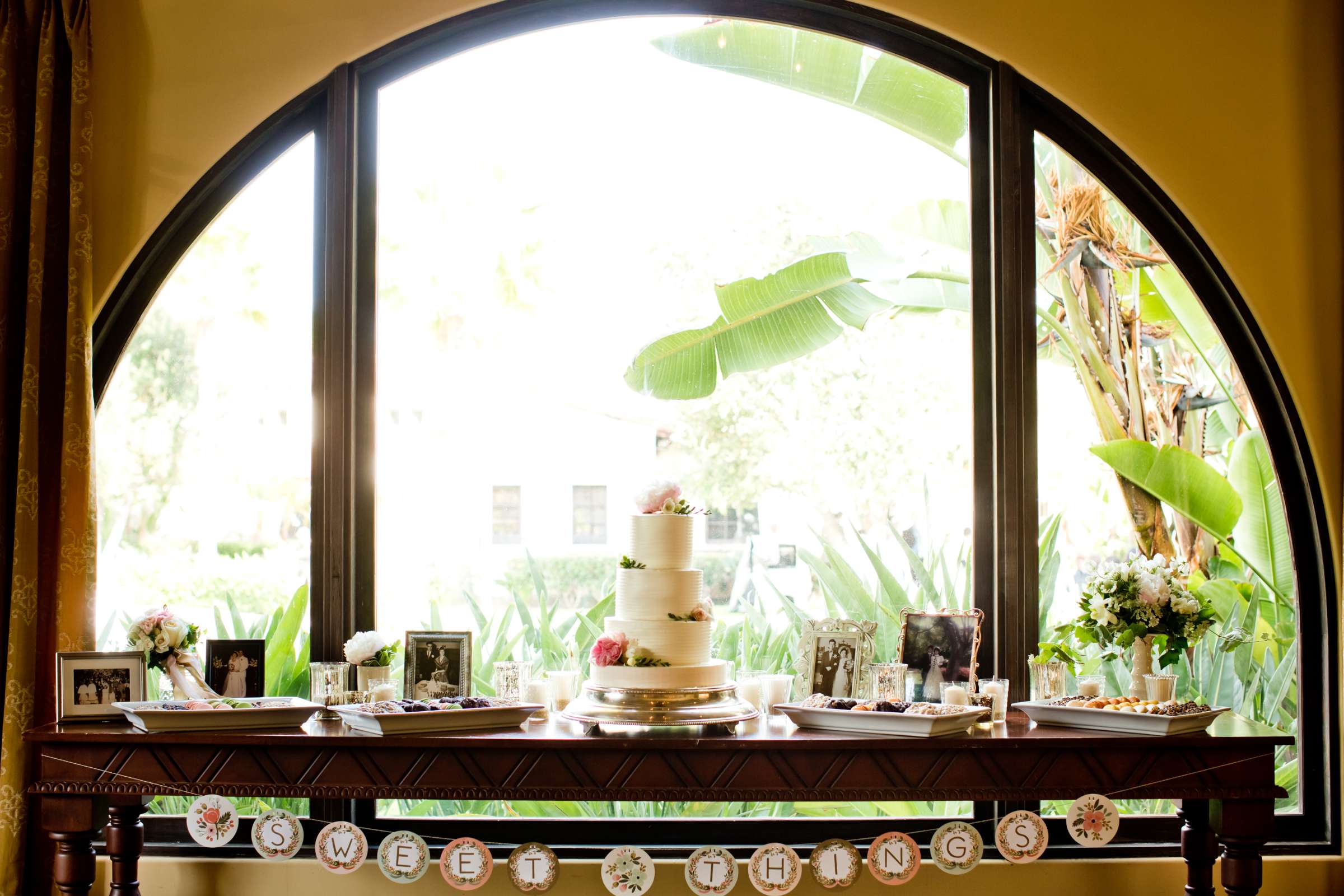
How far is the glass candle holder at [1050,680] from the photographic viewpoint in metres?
2.59

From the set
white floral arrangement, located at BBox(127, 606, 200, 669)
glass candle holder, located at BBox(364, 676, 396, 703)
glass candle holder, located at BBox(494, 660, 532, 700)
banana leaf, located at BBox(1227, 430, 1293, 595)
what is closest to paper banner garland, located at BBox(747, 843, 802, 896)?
glass candle holder, located at BBox(494, 660, 532, 700)

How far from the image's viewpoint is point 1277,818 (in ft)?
9.19

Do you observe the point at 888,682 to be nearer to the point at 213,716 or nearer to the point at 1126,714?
the point at 1126,714

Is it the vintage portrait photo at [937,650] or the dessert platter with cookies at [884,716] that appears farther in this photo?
the vintage portrait photo at [937,650]

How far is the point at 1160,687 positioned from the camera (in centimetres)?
254

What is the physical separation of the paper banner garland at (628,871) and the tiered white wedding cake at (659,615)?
37cm

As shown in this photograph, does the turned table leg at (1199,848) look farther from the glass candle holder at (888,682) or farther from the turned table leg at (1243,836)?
the glass candle holder at (888,682)

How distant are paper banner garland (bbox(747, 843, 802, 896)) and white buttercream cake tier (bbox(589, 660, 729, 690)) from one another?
1.28 feet

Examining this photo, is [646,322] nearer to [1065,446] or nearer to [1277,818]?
[1065,446]

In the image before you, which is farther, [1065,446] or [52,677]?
[1065,446]

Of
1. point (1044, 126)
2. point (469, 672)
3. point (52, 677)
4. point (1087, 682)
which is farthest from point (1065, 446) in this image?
point (52, 677)

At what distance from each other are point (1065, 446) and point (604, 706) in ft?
5.09

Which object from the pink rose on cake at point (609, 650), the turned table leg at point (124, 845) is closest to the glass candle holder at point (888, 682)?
the pink rose on cake at point (609, 650)

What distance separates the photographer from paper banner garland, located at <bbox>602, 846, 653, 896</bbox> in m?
2.32
